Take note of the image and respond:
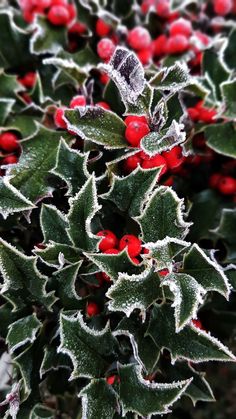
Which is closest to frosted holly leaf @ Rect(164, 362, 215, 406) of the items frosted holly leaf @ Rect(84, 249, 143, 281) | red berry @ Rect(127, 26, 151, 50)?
frosted holly leaf @ Rect(84, 249, 143, 281)

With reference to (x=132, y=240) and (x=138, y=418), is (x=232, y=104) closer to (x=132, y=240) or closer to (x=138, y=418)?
(x=132, y=240)

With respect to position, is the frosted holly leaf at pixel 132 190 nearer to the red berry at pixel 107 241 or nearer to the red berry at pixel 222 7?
the red berry at pixel 107 241

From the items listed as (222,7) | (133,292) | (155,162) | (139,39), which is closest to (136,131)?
(155,162)

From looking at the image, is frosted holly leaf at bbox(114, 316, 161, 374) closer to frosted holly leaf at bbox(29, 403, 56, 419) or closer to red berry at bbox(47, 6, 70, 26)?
frosted holly leaf at bbox(29, 403, 56, 419)

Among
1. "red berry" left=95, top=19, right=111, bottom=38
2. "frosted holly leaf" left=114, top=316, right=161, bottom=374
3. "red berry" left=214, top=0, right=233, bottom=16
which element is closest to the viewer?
"frosted holly leaf" left=114, top=316, right=161, bottom=374

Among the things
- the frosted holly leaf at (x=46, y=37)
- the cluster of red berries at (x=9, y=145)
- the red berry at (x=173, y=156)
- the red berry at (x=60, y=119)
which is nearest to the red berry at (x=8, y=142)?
the cluster of red berries at (x=9, y=145)

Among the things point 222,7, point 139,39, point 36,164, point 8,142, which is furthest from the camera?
point 222,7

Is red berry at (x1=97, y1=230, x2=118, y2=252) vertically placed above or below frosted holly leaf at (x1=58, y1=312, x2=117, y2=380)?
above

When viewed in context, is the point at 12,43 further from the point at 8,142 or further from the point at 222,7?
the point at 222,7
